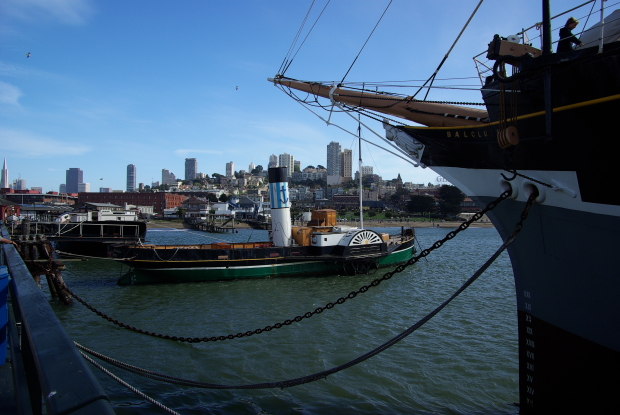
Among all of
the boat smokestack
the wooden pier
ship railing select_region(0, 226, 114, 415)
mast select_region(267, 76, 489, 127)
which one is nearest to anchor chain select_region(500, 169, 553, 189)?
mast select_region(267, 76, 489, 127)

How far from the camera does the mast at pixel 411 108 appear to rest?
23.8 feet

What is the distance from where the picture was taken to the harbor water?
300 inches

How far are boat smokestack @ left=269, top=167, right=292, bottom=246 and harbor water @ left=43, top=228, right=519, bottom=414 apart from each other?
4.83 metres

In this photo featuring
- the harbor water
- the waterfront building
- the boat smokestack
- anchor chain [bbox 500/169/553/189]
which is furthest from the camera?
the waterfront building

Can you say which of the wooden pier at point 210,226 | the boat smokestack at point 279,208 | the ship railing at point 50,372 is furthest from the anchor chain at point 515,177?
the wooden pier at point 210,226

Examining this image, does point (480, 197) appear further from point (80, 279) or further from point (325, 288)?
point (80, 279)

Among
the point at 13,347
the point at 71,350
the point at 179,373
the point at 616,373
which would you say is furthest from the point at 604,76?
the point at 179,373

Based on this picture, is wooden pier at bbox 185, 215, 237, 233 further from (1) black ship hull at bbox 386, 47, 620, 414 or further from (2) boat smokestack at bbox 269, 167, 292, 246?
(1) black ship hull at bbox 386, 47, 620, 414

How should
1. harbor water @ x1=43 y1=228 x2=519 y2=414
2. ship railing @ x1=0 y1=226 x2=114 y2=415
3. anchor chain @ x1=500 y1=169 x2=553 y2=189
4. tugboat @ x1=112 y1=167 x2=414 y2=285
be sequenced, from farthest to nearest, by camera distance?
tugboat @ x1=112 y1=167 x2=414 y2=285 < harbor water @ x1=43 y1=228 x2=519 y2=414 < anchor chain @ x1=500 y1=169 x2=553 y2=189 < ship railing @ x1=0 y1=226 x2=114 y2=415

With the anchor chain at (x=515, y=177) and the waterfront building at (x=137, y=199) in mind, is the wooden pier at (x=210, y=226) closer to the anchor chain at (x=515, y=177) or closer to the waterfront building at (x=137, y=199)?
the waterfront building at (x=137, y=199)

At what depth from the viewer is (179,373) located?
884 centimetres

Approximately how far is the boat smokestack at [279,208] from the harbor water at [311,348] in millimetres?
4831

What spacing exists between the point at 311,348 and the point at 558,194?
694 cm

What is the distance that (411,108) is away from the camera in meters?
8.17
